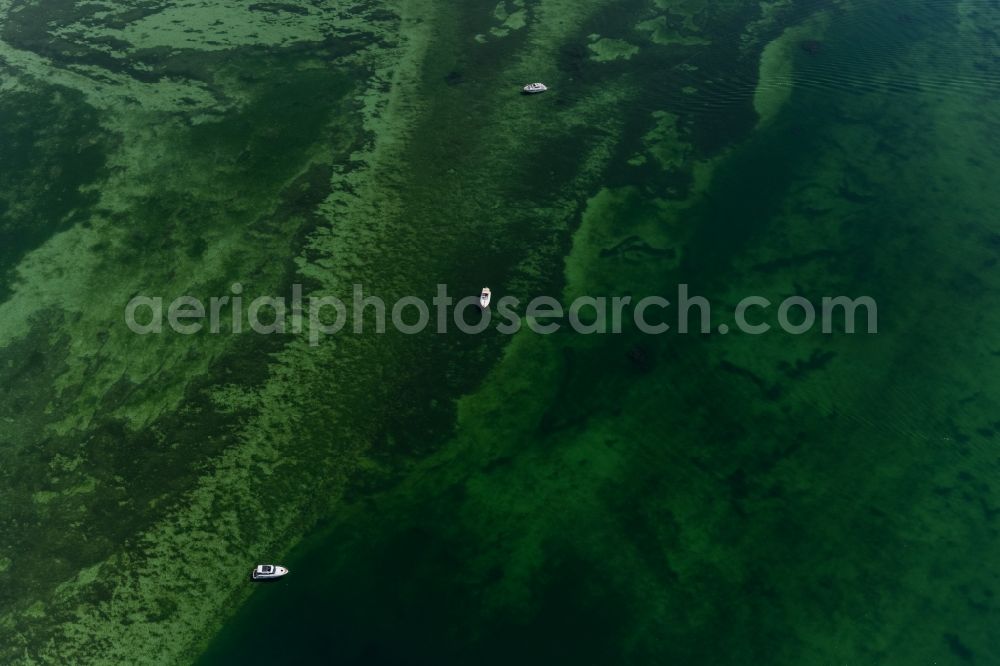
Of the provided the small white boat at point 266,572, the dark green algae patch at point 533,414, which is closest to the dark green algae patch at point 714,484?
the dark green algae patch at point 533,414

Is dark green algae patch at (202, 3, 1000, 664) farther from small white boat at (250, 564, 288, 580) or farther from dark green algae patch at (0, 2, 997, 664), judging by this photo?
small white boat at (250, 564, 288, 580)

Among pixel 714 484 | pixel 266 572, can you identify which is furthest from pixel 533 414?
pixel 266 572

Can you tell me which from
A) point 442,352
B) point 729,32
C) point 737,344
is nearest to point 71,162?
point 442,352

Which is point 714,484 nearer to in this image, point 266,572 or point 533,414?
point 533,414

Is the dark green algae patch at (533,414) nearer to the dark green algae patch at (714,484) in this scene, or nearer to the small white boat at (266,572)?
the dark green algae patch at (714,484)

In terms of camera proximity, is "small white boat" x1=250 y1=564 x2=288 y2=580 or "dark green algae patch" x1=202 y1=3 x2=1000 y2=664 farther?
"small white boat" x1=250 y1=564 x2=288 y2=580

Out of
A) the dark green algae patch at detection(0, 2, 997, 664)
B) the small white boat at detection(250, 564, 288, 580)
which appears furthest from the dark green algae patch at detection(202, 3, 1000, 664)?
the small white boat at detection(250, 564, 288, 580)

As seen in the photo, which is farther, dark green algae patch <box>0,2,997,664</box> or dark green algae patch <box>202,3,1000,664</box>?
dark green algae patch <box>0,2,997,664</box>

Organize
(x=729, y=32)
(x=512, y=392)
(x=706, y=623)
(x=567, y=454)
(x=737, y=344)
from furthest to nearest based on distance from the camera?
(x=729, y=32), (x=737, y=344), (x=512, y=392), (x=567, y=454), (x=706, y=623)

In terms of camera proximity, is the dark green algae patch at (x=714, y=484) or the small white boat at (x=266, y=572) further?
the small white boat at (x=266, y=572)

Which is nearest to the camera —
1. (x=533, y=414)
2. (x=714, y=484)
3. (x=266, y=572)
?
(x=266, y=572)

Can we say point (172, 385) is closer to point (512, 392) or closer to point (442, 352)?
point (442, 352)
